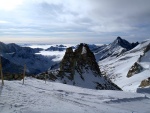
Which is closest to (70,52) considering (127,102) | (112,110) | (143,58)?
(127,102)

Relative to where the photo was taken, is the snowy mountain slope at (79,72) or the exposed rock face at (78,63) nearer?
the snowy mountain slope at (79,72)

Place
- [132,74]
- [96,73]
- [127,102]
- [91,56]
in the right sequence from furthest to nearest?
[132,74]
[91,56]
[96,73]
[127,102]

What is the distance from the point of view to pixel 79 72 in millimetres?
65250

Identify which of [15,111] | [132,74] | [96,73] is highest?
[15,111]

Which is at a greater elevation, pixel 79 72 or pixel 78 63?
pixel 78 63

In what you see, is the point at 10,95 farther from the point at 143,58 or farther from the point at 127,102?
the point at 143,58

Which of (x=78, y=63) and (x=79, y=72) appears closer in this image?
(x=79, y=72)

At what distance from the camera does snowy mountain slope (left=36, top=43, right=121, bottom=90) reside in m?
58.3

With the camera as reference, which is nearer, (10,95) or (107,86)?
(10,95)

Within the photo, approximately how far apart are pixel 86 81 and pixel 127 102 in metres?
37.1

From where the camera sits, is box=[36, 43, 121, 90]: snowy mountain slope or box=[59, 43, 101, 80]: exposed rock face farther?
box=[59, 43, 101, 80]: exposed rock face

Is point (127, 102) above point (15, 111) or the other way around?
the other way around

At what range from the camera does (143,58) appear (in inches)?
7308

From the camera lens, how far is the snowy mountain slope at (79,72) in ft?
191
